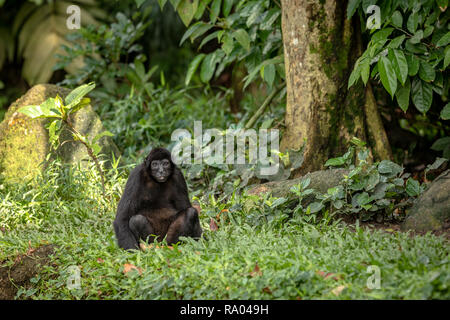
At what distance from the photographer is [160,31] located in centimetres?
963

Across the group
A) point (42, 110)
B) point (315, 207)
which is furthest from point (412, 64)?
point (42, 110)

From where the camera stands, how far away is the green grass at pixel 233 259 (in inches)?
122

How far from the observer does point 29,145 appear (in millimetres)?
5902

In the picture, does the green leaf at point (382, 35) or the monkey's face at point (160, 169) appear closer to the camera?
the monkey's face at point (160, 169)

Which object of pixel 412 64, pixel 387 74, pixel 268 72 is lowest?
pixel 387 74

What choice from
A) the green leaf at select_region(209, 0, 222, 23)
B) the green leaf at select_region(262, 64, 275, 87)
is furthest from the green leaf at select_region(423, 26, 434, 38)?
the green leaf at select_region(209, 0, 222, 23)

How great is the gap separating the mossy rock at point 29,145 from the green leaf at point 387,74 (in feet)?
10.3

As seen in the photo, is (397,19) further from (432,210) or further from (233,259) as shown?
(233,259)

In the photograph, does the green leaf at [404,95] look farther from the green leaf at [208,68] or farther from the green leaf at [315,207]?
the green leaf at [208,68]

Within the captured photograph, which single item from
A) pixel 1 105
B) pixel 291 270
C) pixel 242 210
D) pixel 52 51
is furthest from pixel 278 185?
pixel 1 105

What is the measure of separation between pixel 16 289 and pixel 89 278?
71cm

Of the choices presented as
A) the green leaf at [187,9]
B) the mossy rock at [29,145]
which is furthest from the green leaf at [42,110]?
the green leaf at [187,9]

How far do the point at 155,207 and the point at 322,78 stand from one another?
214 centimetres
